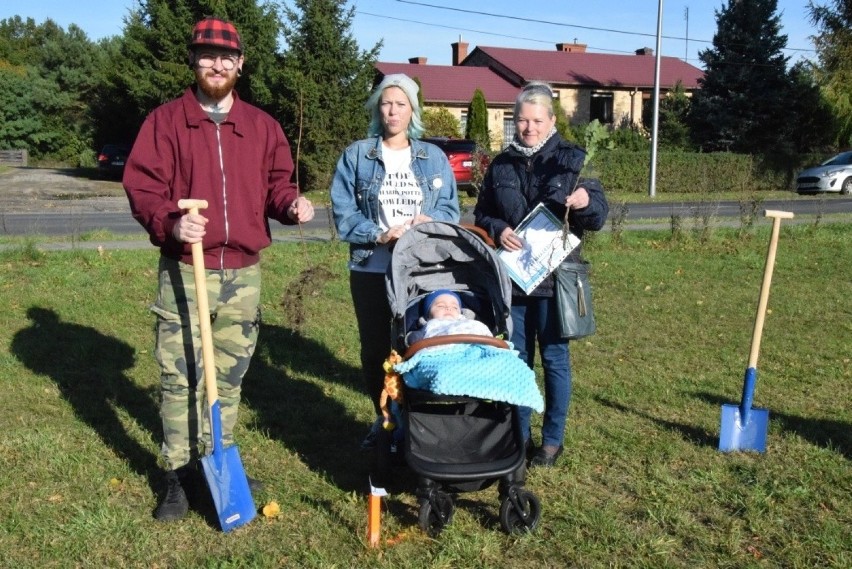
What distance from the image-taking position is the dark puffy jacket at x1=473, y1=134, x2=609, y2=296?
4570mm

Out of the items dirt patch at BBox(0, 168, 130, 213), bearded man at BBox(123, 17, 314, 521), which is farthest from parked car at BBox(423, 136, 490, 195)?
bearded man at BBox(123, 17, 314, 521)

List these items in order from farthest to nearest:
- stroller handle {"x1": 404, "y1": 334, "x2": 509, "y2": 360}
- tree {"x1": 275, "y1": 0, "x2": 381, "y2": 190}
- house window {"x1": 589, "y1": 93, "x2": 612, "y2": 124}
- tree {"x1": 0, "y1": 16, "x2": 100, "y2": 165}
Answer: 1. tree {"x1": 0, "y1": 16, "x2": 100, "y2": 165}
2. house window {"x1": 589, "y1": 93, "x2": 612, "y2": 124}
3. tree {"x1": 275, "y1": 0, "x2": 381, "y2": 190}
4. stroller handle {"x1": 404, "y1": 334, "x2": 509, "y2": 360}

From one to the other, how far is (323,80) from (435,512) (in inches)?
814

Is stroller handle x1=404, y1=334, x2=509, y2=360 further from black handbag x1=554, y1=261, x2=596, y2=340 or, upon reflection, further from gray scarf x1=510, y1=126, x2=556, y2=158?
gray scarf x1=510, y1=126, x2=556, y2=158

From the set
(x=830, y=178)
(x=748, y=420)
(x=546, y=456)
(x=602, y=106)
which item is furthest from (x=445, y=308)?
(x=602, y=106)

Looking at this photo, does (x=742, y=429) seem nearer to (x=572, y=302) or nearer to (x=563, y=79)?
(x=572, y=302)

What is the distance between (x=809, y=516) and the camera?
4117 millimetres

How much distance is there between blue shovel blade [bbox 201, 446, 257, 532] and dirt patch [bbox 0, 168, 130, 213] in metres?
17.0

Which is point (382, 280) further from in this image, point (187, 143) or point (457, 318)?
point (187, 143)

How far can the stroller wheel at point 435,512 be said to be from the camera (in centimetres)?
378

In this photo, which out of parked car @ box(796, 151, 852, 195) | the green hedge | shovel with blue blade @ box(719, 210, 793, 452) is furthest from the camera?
the green hedge

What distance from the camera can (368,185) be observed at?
15.2ft

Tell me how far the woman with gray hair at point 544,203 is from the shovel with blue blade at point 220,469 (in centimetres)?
153

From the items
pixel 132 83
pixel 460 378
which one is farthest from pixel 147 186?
pixel 132 83
